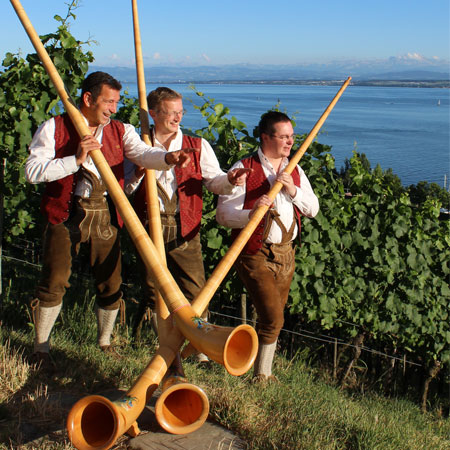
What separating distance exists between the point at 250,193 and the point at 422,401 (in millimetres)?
4611

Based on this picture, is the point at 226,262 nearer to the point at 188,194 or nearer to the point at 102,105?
the point at 188,194

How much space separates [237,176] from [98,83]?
1.02 meters

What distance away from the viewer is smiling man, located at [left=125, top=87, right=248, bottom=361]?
379cm

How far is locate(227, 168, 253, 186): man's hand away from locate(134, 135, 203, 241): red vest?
34cm

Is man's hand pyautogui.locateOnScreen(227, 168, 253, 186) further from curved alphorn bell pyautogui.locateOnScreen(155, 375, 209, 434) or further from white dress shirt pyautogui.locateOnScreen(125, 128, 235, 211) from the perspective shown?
curved alphorn bell pyautogui.locateOnScreen(155, 375, 209, 434)

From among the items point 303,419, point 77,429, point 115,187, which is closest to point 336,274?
point 303,419

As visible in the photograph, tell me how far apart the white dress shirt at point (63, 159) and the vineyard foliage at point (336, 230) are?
1334mm

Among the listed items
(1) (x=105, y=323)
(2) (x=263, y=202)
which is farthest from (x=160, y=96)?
(1) (x=105, y=323)

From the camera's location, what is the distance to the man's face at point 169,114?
148 inches

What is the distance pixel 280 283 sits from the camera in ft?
13.1

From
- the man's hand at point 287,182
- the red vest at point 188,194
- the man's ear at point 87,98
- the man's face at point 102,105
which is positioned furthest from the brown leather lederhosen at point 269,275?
the man's ear at point 87,98

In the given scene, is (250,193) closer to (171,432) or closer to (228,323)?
(171,432)

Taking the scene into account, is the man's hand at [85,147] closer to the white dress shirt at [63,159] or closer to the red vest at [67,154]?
the white dress shirt at [63,159]

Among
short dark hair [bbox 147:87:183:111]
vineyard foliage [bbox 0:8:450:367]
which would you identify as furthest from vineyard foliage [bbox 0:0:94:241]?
short dark hair [bbox 147:87:183:111]
